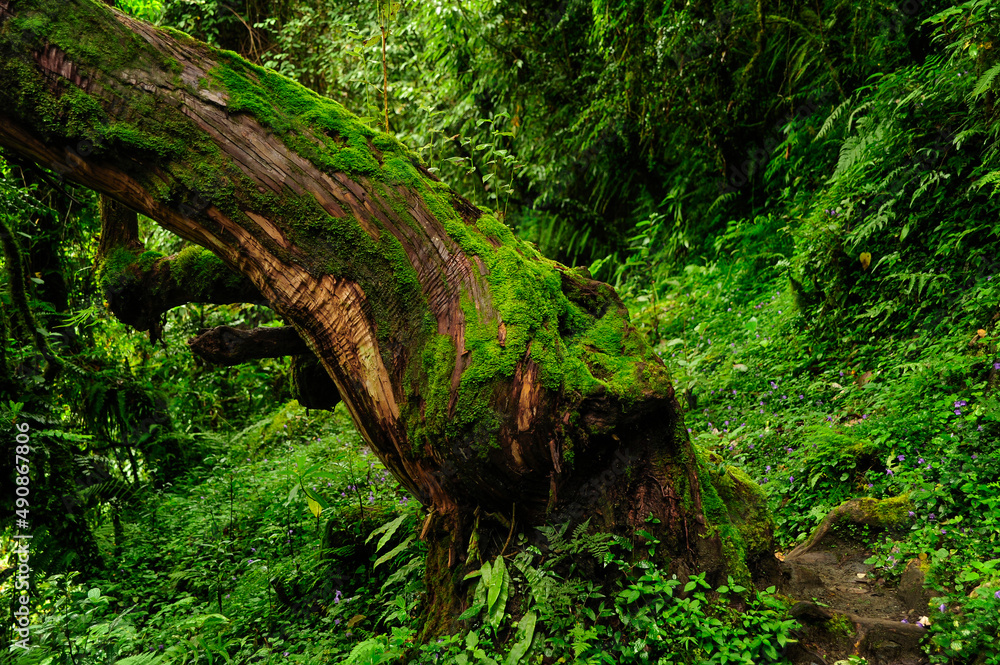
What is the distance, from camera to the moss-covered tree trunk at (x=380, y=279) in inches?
105

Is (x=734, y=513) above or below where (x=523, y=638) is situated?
A: above

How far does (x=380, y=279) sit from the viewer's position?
113 inches

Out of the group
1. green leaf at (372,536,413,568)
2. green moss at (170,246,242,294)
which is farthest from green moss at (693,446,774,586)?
green moss at (170,246,242,294)

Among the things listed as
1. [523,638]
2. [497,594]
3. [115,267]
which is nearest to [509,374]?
[497,594]

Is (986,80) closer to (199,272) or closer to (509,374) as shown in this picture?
(509,374)

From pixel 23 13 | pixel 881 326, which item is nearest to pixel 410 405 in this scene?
pixel 23 13

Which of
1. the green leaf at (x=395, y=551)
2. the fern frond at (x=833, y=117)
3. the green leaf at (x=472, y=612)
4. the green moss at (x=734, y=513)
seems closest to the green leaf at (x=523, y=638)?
the green leaf at (x=472, y=612)

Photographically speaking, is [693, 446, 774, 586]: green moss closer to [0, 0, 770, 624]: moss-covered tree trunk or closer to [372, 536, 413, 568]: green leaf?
[0, 0, 770, 624]: moss-covered tree trunk

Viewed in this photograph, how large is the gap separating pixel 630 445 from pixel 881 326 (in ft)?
11.7

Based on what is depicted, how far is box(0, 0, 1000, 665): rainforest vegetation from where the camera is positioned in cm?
271

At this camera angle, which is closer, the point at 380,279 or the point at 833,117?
the point at 380,279

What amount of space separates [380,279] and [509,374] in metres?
0.79

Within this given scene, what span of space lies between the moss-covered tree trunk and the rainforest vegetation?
0.02 metres

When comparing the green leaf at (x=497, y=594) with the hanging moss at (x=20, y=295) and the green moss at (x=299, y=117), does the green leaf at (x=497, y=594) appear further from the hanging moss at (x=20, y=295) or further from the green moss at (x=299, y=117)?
the hanging moss at (x=20, y=295)
